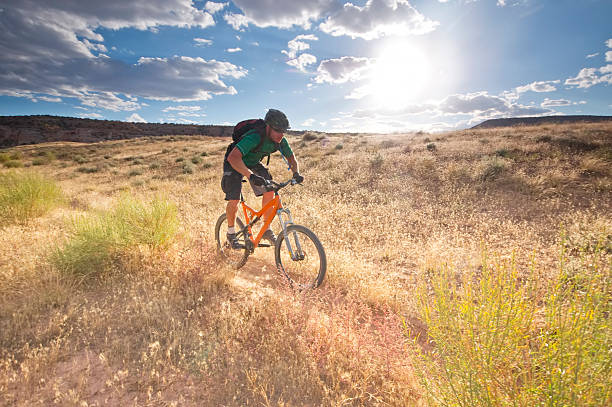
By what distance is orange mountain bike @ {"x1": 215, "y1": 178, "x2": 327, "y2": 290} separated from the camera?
12.6 feet

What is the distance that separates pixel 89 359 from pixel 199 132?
270 feet

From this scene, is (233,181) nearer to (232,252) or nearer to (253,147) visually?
(253,147)

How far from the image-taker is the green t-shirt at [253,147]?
12.5 ft

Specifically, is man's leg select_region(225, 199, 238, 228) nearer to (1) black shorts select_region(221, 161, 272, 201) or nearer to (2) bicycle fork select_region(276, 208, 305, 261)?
(1) black shorts select_region(221, 161, 272, 201)

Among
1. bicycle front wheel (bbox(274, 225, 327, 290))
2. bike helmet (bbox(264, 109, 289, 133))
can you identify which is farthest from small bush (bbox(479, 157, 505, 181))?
bike helmet (bbox(264, 109, 289, 133))

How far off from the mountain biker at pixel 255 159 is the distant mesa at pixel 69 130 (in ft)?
230

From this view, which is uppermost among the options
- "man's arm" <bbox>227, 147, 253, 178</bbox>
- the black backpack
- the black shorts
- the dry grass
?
the black backpack

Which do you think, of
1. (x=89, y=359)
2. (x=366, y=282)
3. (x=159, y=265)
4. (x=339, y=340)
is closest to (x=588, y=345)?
(x=339, y=340)

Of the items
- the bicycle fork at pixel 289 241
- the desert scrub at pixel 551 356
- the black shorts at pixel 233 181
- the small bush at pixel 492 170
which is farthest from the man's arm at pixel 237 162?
the small bush at pixel 492 170

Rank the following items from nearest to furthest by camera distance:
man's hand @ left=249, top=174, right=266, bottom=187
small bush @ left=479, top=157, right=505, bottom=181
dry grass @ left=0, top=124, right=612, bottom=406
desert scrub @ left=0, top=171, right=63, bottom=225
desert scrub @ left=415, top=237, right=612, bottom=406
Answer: desert scrub @ left=415, top=237, right=612, bottom=406, dry grass @ left=0, top=124, right=612, bottom=406, man's hand @ left=249, top=174, right=266, bottom=187, desert scrub @ left=0, top=171, right=63, bottom=225, small bush @ left=479, top=157, right=505, bottom=181

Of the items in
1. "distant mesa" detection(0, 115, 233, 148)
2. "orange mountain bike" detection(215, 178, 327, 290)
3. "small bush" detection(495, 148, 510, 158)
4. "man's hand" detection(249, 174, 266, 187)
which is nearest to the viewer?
"man's hand" detection(249, 174, 266, 187)

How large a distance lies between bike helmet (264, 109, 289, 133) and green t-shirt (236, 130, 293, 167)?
271 millimetres

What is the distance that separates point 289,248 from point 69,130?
81.0 metres

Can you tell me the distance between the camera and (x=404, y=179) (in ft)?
32.4
